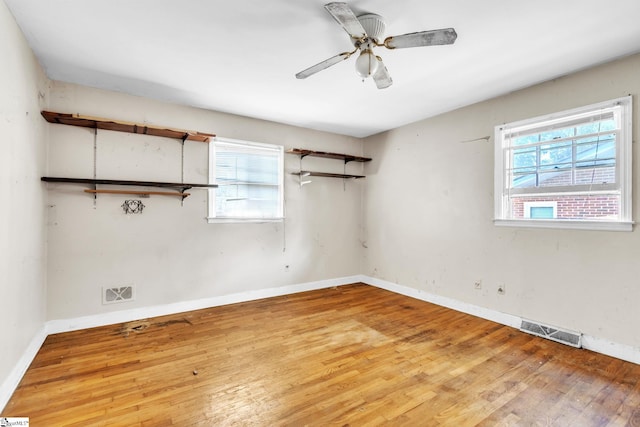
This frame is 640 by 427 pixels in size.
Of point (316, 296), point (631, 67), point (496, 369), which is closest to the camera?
point (496, 369)

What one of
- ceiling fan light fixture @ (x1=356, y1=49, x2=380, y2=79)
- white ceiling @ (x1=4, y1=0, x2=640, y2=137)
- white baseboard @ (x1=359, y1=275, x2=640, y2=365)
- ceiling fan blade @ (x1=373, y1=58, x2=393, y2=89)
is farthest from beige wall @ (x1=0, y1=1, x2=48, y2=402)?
white baseboard @ (x1=359, y1=275, x2=640, y2=365)

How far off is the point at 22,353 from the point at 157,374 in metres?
1.01

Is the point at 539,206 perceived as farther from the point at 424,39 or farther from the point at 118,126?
the point at 118,126

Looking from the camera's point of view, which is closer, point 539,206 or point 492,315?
point 539,206

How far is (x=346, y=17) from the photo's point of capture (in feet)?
5.64

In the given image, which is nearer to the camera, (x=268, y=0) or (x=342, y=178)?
(x=268, y=0)

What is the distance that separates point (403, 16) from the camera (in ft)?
6.53

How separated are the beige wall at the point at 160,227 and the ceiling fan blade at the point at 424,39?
8.54 ft

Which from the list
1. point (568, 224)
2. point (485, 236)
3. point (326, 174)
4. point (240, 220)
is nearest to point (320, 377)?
point (240, 220)

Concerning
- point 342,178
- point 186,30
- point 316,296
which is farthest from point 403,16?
point 316,296

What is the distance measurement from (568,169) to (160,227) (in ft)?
14.1

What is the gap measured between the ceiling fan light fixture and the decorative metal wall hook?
2770mm

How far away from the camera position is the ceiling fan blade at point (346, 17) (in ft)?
5.27

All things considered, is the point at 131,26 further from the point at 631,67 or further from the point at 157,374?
the point at 631,67
